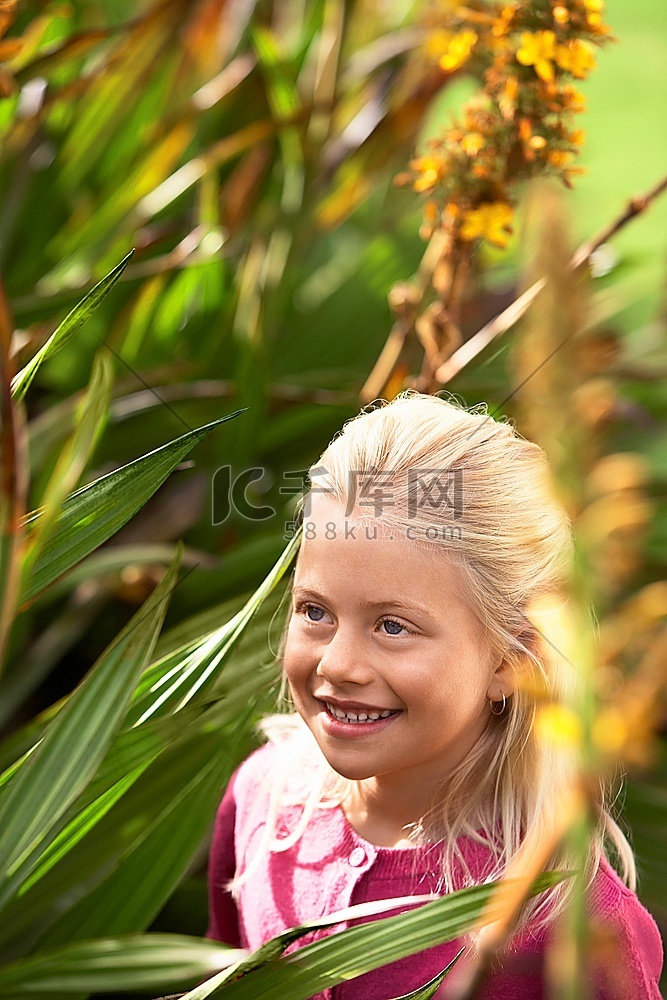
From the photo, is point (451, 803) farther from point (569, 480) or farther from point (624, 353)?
point (624, 353)

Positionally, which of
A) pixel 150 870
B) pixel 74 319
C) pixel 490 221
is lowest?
pixel 150 870

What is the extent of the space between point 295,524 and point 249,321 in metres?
0.51

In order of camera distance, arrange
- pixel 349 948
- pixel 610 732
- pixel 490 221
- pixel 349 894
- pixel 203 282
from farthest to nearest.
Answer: pixel 203 282 → pixel 490 221 → pixel 349 894 → pixel 349 948 → pixel 610 732

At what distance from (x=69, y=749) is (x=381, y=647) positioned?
17cm

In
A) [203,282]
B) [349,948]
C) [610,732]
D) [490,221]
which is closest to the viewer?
[610,732]

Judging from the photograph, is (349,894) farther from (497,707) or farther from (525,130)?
(525,130)

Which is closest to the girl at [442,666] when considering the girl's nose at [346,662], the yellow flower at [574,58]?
the girl's nose at [346,662]

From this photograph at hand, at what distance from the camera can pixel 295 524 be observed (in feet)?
1.99

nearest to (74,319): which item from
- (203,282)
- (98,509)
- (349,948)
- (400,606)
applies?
(98,509)

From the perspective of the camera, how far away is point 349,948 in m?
0.45

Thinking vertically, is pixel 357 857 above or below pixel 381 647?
below

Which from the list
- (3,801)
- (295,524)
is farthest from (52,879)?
(295,524)

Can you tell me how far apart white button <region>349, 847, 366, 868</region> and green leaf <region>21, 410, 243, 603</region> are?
22 cm

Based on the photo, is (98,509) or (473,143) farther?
(473,143)
